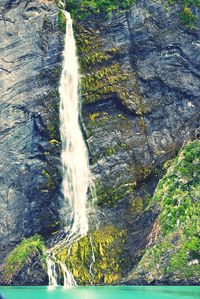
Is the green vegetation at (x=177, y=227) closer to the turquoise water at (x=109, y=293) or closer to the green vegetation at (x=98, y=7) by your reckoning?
the turquoise water at (x=109, y=293)

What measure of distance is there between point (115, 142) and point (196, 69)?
21.9ft

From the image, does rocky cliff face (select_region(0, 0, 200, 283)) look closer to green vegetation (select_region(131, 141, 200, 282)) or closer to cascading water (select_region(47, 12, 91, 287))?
cascading water (select_region(47, 12, 91, 287))

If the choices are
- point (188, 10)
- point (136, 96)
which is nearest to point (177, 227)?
point (136, 96)

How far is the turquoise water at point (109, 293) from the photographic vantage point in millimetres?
31841

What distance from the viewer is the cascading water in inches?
1793

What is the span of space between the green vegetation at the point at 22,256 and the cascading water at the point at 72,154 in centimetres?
138

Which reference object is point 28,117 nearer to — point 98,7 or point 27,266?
point 98,7

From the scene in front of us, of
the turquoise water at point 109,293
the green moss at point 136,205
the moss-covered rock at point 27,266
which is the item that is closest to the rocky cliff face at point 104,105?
the green moss at point 136,205

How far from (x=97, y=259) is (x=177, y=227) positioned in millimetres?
4873

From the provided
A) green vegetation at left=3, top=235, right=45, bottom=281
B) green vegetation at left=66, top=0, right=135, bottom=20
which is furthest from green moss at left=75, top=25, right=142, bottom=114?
green vegetation at left=3, top=235, right=45, bottom=281

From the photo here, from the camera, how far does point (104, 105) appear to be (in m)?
47.7

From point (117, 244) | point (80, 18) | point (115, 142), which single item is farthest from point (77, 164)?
point (80, 18)

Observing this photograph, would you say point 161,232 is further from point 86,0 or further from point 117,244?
point 86,0

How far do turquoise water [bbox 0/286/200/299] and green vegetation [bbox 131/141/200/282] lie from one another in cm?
131
